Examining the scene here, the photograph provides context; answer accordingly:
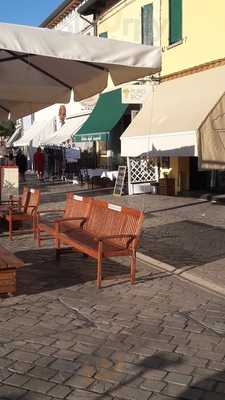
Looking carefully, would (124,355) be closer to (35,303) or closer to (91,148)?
(35,303)

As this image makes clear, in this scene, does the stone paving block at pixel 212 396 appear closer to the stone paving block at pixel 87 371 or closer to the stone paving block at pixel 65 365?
the stone paving block at pixel 87 371

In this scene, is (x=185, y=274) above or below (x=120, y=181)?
below

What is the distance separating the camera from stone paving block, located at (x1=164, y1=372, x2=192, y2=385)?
4.05 metres

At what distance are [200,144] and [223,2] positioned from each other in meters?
6.32

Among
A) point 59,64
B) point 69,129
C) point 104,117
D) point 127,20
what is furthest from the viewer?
point 69,129

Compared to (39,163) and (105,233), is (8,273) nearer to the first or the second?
(105,233)

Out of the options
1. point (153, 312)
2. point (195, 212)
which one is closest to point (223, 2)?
point (195, 212)

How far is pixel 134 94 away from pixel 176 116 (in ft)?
19.1

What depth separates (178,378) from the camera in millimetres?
4117

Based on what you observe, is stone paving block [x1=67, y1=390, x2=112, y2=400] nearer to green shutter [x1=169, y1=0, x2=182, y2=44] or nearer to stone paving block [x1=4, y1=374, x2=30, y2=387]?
stone paving block [x1=4, y1=374, x2=30, y2=387]

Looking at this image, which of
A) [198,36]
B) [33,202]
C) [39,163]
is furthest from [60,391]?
[39,163]

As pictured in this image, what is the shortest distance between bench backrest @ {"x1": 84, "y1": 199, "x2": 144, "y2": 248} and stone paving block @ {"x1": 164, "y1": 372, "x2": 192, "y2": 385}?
8.86ft

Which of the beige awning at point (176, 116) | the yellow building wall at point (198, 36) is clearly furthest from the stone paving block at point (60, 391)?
the yellow building wall at point (198, 36)

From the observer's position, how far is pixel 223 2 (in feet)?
48.0
